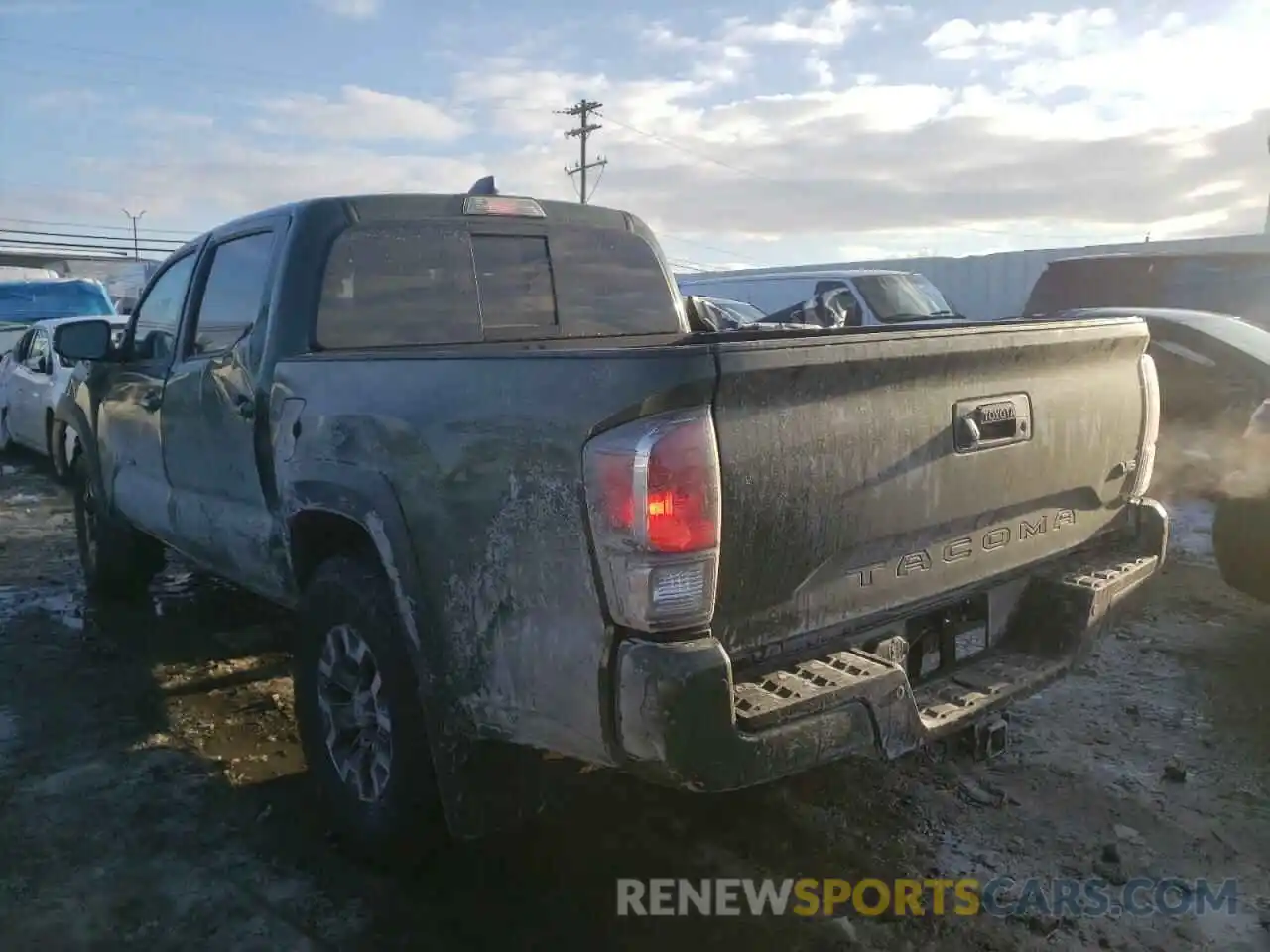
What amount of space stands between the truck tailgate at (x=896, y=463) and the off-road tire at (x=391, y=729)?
104 centimetres

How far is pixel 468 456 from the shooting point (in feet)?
8.50

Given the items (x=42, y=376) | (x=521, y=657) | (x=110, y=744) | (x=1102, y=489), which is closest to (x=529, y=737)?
(x=521, y=657)

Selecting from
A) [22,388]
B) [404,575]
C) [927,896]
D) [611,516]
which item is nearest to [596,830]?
[927,896]

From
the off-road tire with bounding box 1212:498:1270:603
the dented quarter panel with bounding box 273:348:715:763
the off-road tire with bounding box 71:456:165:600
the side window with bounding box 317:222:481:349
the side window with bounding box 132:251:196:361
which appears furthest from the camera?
the off-road tire with bounding box 71:456:165:600

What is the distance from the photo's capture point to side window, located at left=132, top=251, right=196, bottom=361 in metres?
4.68

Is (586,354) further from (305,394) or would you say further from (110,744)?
(110,744)

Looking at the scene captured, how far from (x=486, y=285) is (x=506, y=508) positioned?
183cm

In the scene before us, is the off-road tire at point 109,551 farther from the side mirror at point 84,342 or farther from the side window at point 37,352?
the side window at point 37,352

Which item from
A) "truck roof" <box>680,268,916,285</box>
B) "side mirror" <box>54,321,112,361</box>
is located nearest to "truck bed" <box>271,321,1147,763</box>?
"side mirror" <box>54,321,112,361</box>

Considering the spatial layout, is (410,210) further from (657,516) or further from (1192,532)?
(1192,532)

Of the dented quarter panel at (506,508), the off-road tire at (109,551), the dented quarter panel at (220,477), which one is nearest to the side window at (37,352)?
the off-road tire at (109,551)

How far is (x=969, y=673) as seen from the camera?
9.88 ft

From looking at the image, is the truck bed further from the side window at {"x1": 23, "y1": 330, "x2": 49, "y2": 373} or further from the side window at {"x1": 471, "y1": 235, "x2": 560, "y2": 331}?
the side window at {"x1": 23, "y1": 330, "x2": 49, "y2": 373}

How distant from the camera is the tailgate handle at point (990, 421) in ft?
9.18
